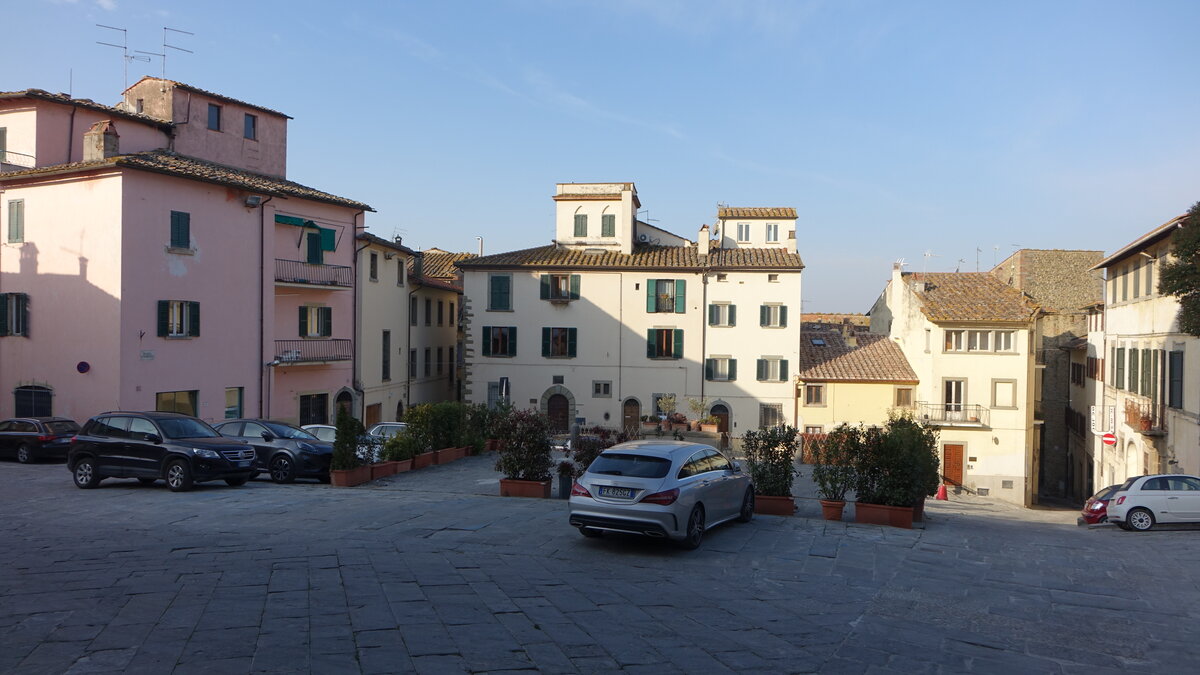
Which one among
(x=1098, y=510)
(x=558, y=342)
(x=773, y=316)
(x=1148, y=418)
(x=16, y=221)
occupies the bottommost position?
(x=1098, y=510)

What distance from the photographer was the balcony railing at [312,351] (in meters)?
33.3

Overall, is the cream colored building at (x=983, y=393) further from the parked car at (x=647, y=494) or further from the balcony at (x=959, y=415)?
the parked car at (x=647, y=494)

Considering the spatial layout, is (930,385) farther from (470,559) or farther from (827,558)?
(470,559)

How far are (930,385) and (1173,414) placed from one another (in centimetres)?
1423

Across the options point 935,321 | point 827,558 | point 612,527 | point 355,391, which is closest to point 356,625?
point 612,527

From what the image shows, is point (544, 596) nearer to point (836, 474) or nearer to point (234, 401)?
point (836, 474)

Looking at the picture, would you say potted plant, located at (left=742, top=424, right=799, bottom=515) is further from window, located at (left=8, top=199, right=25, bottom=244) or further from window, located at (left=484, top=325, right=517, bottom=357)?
window, located at (left=484, top=325, right=517, bottom=357)

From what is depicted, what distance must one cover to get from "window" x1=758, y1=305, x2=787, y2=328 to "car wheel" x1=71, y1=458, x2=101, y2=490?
31.8 metres

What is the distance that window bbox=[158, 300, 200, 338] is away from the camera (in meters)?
27.6

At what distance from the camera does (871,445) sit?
1498 centimetres

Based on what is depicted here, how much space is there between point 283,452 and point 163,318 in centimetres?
1006

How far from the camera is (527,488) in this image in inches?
668

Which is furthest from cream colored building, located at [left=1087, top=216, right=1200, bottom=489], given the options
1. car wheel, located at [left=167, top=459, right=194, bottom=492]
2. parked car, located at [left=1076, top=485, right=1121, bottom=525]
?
car wheel, located at [left=167, top=459, right=194, bottom=492]

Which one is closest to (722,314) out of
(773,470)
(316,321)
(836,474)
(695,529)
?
(316,321)
